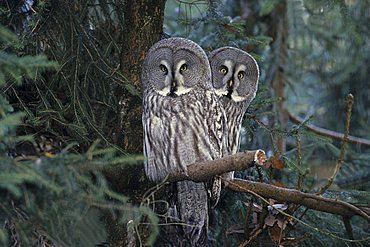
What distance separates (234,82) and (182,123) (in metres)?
0.74

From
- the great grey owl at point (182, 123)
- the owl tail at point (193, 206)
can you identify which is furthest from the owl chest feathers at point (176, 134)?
the owl tail at point (193, 206)

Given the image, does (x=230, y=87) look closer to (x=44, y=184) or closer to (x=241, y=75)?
(x=241, y=75)

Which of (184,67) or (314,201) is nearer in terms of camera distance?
(314,201)

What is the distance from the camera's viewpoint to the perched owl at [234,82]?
185 inches

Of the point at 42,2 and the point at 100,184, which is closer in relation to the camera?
the point at 100,184

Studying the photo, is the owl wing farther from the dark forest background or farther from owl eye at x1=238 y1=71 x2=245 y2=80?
owl eye at x1=238 y1=71 x2=245 y2=80

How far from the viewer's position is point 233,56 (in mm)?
4734

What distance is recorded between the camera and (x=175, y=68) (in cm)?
442

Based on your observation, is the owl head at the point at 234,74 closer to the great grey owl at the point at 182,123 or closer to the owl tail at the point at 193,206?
the great grey owl at the point at 182,123

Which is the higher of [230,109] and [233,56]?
[233,56]

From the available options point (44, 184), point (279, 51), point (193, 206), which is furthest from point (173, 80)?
point (279, 51)

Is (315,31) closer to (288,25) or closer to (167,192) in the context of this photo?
(288,25)

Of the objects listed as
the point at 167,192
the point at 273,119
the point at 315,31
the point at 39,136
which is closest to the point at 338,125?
the point at 315,31

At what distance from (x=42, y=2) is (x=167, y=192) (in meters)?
A: 1.39
